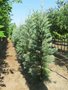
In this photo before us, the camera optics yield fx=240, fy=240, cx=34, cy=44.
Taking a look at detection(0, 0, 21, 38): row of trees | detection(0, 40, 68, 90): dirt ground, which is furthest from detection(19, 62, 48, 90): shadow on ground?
detection(0, 0, 21, 38): row of trees

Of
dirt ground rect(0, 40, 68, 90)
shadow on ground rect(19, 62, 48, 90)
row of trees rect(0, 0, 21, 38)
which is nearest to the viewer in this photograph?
row of trees rect(0, 0, 21, 38)

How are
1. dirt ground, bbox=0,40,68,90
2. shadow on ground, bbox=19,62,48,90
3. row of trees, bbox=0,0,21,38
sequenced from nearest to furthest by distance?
row of trees, bbox=0,0,21,38, shadow on ground, bbox=19,62,48,90, dirt ground, bbox=0,40,68,90

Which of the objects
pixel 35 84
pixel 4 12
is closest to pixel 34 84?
pixel 35 84

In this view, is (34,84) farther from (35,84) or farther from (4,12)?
(4,12)

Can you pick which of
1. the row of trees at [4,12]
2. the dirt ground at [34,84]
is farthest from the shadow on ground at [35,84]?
the row of trees at [4,12]

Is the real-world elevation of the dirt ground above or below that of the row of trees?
below

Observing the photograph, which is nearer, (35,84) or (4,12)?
(35,84)

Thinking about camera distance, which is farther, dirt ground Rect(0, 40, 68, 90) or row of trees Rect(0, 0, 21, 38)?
dirt ground Rect(0, 40, 68, 90)

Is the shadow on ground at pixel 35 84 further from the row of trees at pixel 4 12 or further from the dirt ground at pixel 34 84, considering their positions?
the row of trees at pixel 4 12

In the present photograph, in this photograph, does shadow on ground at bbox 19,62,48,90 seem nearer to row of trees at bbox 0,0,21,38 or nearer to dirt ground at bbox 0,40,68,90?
dirt ground at bbox 0,40,68,90

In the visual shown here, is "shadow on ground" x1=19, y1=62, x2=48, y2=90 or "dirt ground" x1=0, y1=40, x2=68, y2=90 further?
"dirt ground" x1=0, y1=40, x2=68, y2=90

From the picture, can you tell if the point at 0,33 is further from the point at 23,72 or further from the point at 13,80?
the point at 23,72

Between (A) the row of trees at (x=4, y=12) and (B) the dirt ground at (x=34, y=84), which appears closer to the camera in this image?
(A) the row of trees at (x=4, y=12)

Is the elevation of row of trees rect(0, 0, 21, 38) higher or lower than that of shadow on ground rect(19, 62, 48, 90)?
higher
